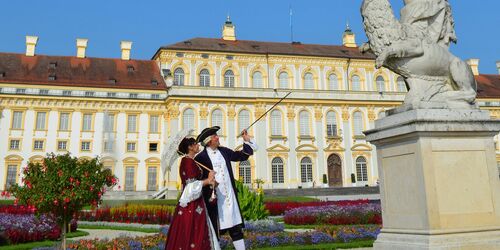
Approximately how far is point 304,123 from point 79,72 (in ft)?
69.2

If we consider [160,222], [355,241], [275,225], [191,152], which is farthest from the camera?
[160,222]

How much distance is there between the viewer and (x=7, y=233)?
35.5ft

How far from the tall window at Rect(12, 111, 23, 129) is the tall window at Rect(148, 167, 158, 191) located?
11.1m

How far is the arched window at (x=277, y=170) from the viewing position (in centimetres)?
3875

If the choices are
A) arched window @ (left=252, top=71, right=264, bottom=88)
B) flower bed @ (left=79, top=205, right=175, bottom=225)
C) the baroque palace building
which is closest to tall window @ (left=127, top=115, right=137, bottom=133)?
the baroque palace building

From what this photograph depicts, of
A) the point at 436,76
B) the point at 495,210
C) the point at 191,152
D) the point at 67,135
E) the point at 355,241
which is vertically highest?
the point at 67,135

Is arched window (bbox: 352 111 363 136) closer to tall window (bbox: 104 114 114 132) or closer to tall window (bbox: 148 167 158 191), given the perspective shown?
tall window (bbox: 148 167 158 191)

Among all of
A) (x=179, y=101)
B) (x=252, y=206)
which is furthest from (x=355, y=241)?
(x=179, y=101)

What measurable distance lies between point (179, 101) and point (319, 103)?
13.1 m

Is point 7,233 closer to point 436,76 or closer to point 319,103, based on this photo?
point 436,76

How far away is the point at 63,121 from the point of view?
36594mm

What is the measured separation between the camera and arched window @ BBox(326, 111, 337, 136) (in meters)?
40.8

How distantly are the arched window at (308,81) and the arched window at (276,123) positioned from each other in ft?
15.0

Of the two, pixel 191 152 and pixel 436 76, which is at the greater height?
pixel 436 76
